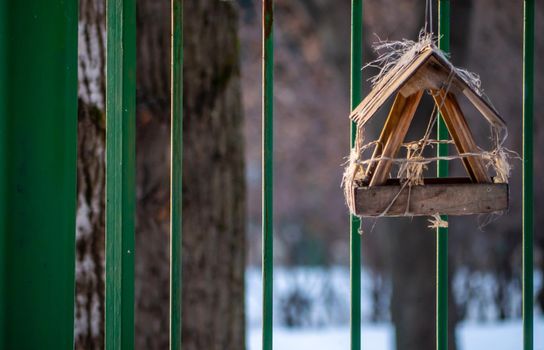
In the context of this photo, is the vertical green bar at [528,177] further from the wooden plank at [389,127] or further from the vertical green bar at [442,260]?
the wooden plank at [389,127]

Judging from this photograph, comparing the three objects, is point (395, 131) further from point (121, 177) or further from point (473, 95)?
point (121, 177)

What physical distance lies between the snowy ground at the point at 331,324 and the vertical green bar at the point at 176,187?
536 cm

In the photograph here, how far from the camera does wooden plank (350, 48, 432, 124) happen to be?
1.69m

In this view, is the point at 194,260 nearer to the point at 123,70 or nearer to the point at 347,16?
the point at 123,70

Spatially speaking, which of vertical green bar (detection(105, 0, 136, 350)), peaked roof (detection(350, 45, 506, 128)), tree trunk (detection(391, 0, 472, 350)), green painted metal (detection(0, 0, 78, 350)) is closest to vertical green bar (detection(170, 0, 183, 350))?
vertical green bar (detection(105, 0, 136, 350))

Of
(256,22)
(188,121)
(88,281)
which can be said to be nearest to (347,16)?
(256,22)

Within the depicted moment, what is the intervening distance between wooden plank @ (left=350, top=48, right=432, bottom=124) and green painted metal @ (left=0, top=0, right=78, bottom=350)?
865 mm

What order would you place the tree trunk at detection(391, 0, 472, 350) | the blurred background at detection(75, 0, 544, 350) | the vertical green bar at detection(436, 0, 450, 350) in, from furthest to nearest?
the tree trunk at detection(391, 0, 472, 350)
the blurred background at detection(75, 0, 544, 350)
the vertical green bar at detection(436, 0, 450, 350)

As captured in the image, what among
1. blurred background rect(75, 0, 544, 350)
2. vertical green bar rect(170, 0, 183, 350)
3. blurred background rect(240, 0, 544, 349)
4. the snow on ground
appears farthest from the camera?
the snow on ground

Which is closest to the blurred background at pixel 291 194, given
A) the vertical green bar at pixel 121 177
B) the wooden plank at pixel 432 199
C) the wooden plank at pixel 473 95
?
the wooden plank at pixel 432 199

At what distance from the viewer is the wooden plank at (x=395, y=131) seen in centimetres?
173

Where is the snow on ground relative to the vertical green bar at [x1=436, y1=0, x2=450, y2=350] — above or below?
below

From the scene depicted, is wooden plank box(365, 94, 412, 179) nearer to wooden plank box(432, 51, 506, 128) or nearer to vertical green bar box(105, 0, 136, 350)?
wooden plank box(432, 51, 506, 128)

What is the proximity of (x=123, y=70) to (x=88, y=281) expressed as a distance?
1409mm
